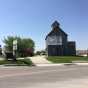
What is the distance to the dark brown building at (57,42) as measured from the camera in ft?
273

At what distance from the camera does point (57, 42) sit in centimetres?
8325

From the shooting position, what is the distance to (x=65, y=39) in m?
84.3

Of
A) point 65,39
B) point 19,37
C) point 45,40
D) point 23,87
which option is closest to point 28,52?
point 45,40

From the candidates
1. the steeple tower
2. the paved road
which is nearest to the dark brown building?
the steeple tower

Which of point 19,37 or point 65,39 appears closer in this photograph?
point 65,39

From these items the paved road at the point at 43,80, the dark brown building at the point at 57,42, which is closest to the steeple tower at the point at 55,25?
the dark brown building at the point at 57,42

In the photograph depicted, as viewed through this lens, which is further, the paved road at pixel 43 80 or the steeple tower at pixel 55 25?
the steeple tower at pixel 55 25

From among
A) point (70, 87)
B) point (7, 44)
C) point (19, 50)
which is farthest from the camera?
point (7, 44)

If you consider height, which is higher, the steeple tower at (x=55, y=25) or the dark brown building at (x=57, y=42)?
the steeple tower at (x=55, y=25)

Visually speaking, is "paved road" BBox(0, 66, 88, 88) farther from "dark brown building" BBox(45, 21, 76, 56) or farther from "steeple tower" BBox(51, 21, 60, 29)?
"steeple tower" BBox(51, 21, 60, 29)

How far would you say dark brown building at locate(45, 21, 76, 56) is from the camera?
83269mm

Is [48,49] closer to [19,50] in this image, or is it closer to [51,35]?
[51,35]

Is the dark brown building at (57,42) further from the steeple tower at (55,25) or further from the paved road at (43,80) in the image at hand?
the paved road at (43,80)

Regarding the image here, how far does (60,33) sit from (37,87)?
70.0 m
